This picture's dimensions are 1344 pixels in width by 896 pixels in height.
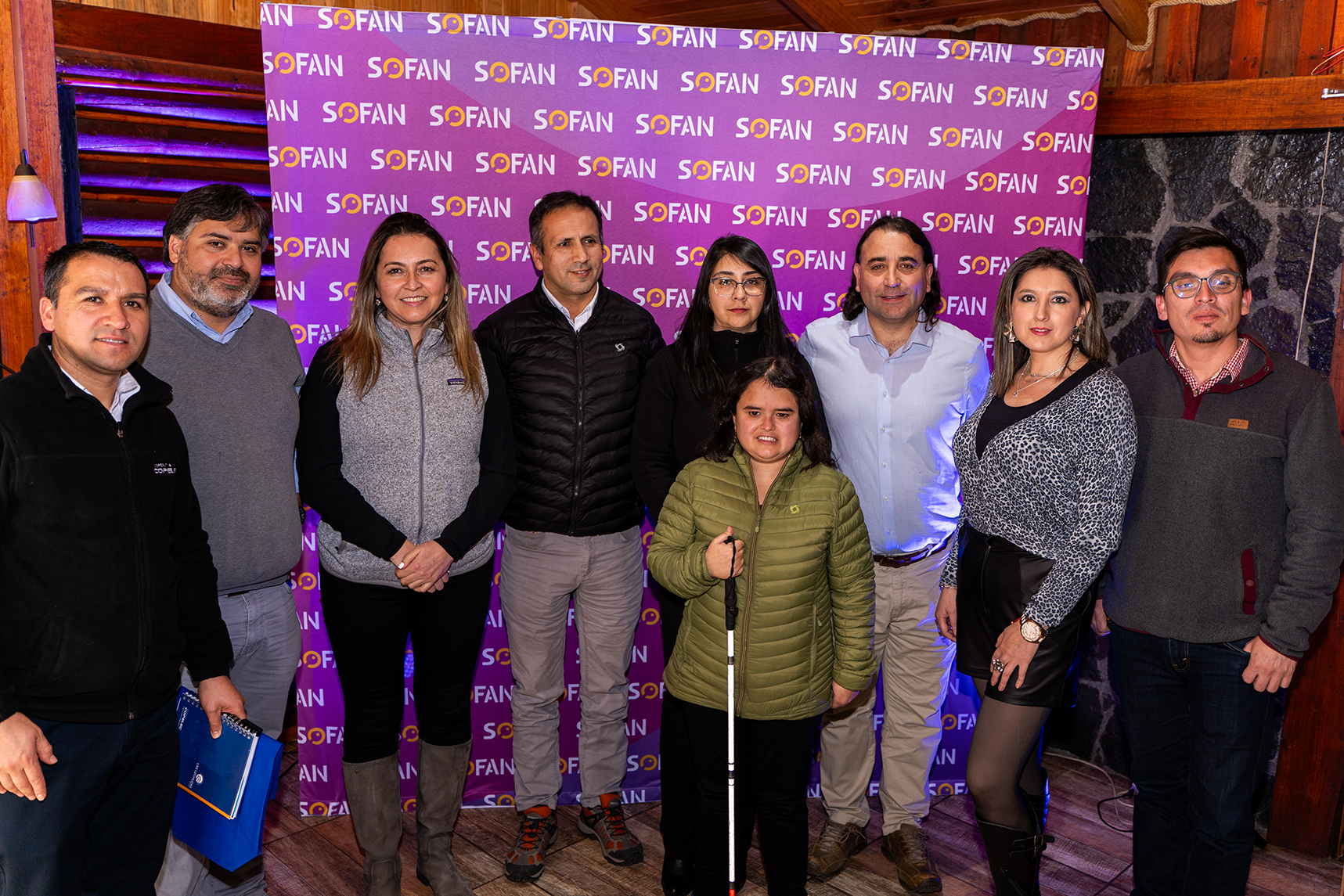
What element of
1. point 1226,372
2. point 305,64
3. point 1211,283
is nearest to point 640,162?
point 305,64

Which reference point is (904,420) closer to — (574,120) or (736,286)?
(736,286)

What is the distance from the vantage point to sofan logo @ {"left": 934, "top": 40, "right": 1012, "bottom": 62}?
346cm

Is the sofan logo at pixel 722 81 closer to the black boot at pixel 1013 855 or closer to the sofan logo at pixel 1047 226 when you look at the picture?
the sofan logo at pixel 1047 226

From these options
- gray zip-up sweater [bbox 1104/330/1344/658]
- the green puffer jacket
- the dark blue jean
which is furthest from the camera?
the green puffer jacket

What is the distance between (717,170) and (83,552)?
242 cm

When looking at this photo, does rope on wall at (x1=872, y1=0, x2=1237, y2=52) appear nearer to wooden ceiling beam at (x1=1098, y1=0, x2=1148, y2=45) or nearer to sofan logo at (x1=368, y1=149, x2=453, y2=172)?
wooden ceiling beam at (x1=1098, y1=0, x2=1148, y2=45)

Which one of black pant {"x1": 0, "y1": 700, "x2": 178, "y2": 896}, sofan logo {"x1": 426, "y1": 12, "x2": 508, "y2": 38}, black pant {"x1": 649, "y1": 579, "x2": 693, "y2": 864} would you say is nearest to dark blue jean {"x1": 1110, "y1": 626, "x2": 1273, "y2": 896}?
black pant {"x1": 649, "y1": 579, "x2": 693, "y2": 864}

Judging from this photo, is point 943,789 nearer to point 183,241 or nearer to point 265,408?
point 265,408

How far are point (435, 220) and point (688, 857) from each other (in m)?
2.32

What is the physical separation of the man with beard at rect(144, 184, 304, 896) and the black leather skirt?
1.90 meters

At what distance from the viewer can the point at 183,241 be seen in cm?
248

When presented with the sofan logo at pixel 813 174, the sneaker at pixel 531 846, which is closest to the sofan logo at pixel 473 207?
the sofan logo at pixel 813 174

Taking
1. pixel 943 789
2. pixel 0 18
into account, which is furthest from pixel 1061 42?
pixel 0 18

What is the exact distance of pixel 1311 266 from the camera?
3.34 metres
